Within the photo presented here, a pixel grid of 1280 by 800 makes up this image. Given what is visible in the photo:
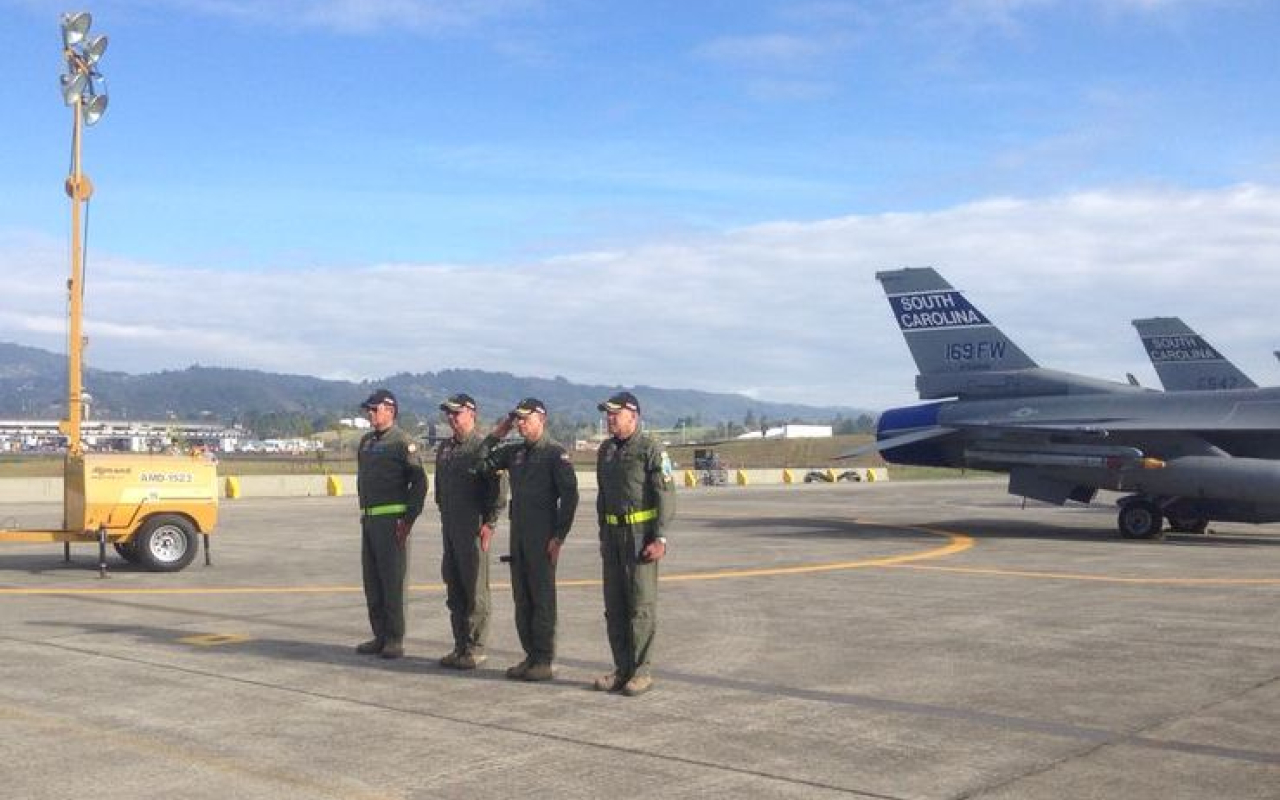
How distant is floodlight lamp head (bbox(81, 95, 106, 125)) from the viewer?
17.1m

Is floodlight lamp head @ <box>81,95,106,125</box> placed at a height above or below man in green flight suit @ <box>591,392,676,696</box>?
above

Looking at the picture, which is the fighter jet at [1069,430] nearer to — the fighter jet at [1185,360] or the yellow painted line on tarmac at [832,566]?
the yellow painted line on tarmac at [832,566]

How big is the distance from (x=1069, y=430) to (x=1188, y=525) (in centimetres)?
341

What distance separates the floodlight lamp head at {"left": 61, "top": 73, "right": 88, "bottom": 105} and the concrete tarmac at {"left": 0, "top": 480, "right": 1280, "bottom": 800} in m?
6.38

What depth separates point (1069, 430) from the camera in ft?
69.1

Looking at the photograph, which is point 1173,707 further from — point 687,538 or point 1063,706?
point 687,538

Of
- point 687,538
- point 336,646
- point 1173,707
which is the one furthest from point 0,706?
point 687,538

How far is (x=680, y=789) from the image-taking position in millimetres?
5836

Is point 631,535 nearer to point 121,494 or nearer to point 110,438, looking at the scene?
point 121,494

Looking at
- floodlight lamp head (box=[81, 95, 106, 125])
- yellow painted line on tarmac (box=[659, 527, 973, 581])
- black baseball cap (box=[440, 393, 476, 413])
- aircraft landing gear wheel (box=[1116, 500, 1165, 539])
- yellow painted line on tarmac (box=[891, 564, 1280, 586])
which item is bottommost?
yellow painted line on tarmac (box=[891, 564, 1280, 586])

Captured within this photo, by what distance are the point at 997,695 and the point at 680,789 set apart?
2.99 m

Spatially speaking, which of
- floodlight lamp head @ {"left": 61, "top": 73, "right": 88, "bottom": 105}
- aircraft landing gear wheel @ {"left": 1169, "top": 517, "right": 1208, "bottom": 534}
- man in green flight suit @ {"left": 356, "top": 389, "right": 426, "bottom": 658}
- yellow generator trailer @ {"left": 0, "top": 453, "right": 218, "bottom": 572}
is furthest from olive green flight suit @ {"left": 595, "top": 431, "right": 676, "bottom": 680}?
aircraft landing gear wheel @ {"left": 1169, "top": 517, "right": 1208, "bottom": 534}

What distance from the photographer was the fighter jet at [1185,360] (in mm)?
35344

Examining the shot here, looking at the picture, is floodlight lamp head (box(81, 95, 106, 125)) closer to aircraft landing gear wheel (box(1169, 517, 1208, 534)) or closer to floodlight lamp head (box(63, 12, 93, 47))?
floodlight lamp head (box(63, 12, 93, 47))
